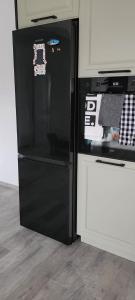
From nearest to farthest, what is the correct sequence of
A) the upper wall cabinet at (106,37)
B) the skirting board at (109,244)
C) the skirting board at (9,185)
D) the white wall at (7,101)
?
the upper wall cabinet at (106,37) → the skirting board at (109,244) → the white wall at (7,101) → the skirting board at (9,185)

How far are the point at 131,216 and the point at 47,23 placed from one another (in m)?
1.61

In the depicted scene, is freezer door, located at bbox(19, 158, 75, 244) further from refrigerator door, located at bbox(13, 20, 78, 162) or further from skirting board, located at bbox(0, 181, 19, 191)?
skirting board, located at bbox(0, 181, 19, 191)

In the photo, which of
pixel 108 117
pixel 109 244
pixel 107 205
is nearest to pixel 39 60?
pixel 108 117

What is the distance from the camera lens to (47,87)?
192cm

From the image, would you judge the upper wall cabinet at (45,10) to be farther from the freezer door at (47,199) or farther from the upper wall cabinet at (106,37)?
the freezer door at (47,199)

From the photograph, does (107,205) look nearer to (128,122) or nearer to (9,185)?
(128,122)

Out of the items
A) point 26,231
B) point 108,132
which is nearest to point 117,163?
point 108,132

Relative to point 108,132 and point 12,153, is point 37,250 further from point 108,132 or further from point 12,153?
point 12,153

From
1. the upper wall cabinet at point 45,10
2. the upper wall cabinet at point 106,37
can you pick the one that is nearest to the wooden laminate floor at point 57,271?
the upper wall cabinet at point 106,37

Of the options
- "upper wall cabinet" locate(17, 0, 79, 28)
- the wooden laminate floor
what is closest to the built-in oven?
"upper wall cabinet" locate(17, 0, 79, 28)

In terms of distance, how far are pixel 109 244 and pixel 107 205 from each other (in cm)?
35

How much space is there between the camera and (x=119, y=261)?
Result: 6.49 ft

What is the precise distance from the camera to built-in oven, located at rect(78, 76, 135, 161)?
5.58ft

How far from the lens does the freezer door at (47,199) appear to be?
2.04m
